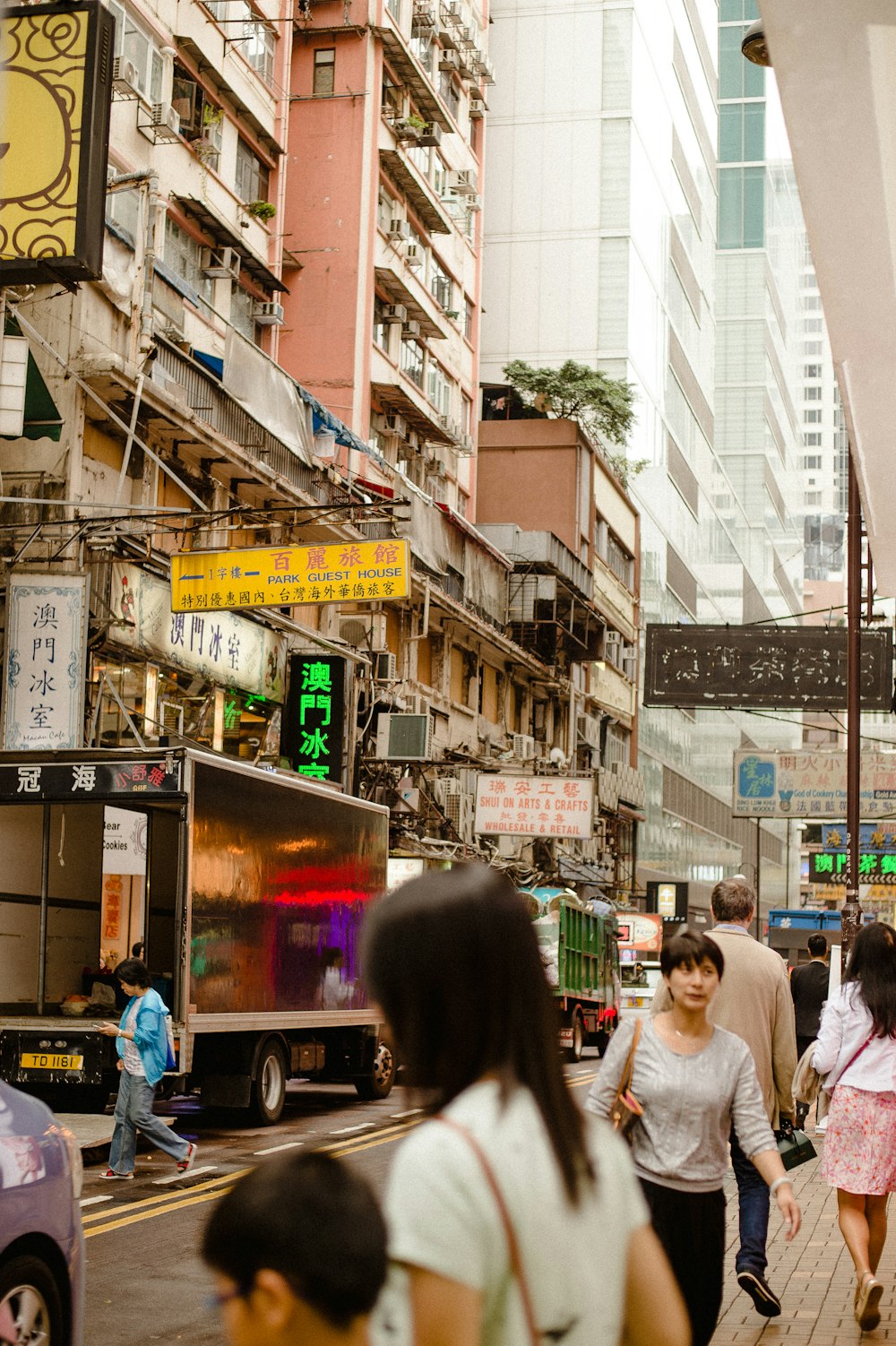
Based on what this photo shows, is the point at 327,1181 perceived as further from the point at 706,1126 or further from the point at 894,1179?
the point at 894,1179

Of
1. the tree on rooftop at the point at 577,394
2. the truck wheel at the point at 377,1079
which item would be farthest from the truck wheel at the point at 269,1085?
the tree on rooftop at the point at 577,394

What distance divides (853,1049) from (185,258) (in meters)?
22.8

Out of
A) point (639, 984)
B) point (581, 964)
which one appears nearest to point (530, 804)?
point (581, 964)

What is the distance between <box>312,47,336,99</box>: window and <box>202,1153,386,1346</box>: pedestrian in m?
36.7

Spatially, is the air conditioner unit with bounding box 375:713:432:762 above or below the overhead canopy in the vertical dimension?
below

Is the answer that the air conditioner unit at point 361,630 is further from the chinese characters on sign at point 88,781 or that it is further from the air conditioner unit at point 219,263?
the chinese characters on sign at point 88,781

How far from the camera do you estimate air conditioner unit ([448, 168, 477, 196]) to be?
144ft

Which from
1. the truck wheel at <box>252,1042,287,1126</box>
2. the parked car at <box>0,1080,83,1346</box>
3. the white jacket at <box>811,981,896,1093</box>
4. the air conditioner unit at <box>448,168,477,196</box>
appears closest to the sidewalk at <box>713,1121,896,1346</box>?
A: the white jacket at <box>811,981,896,1093</box>

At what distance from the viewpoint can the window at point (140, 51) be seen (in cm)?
2500

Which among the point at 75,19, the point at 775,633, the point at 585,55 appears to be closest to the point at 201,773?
the point at 75,19

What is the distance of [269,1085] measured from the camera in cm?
1659

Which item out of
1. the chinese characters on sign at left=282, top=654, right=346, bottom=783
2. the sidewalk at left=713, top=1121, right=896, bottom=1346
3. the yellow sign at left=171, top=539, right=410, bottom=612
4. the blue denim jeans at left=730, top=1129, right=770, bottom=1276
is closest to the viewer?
the blue denim jeans at left=730, top=1129, right=770, bottom=1276

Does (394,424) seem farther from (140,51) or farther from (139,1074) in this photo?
(139,1074)

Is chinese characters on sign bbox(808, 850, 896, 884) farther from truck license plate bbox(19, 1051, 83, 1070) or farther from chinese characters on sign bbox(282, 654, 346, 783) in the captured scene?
truck license plate bbox(19, 1051, 83, 1070)
